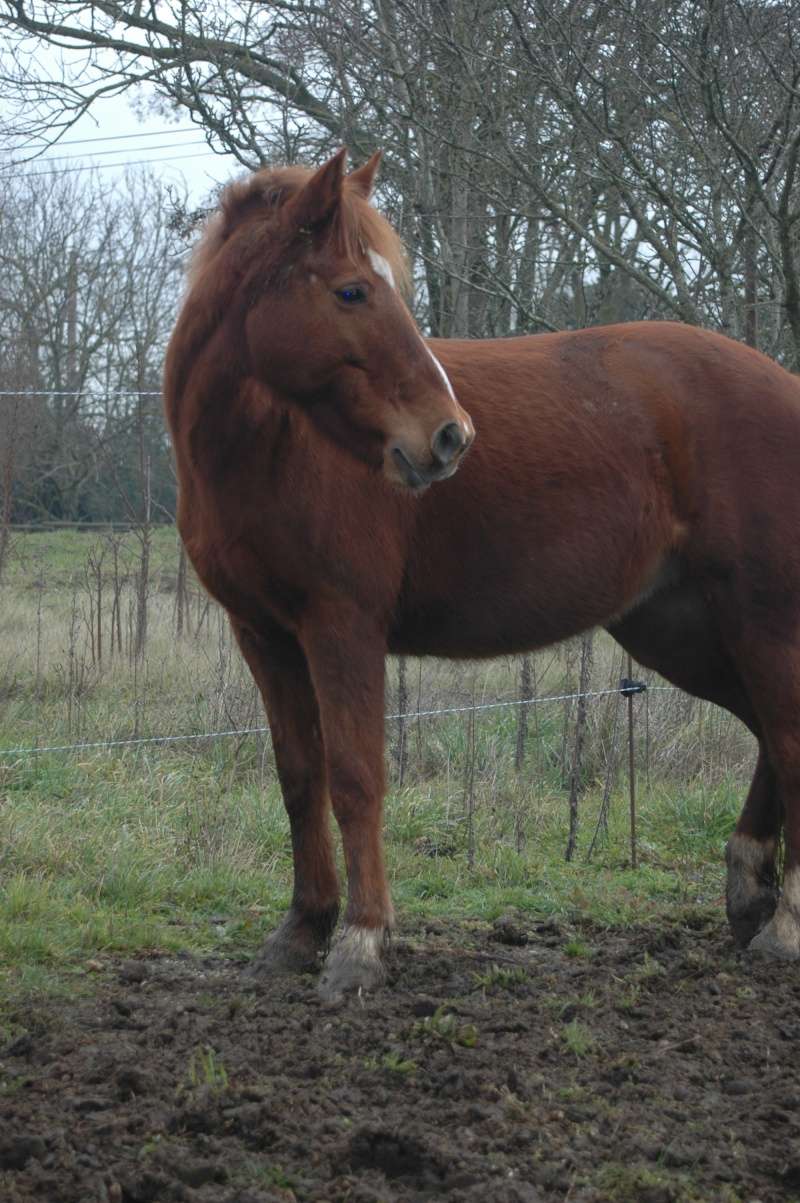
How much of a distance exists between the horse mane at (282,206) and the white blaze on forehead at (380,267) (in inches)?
0.7

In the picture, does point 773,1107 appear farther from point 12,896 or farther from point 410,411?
point 12,896

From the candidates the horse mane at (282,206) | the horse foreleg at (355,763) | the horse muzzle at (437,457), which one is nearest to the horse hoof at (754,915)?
the horse foreleg at (355,763)

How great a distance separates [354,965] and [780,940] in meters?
1.54

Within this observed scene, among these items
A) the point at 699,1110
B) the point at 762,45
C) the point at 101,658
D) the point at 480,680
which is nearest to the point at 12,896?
the point at 699,1110

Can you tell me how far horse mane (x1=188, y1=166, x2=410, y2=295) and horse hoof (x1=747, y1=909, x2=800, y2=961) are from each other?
8.34 feet

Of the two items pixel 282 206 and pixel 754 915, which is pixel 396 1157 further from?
pixel 282 206

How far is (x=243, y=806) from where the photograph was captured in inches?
241

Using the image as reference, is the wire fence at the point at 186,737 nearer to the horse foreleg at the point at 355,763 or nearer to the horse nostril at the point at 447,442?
the horse foreleg at the point at 355,763

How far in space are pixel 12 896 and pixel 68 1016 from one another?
1159 mm

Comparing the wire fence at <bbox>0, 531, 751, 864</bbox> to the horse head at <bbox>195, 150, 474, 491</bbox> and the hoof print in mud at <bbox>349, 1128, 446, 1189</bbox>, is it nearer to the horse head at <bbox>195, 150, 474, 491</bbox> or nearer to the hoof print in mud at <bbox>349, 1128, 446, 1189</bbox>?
the horse head at <bbox>195, 150, 474, 491</bbox>

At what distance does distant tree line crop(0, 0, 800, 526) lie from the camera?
549 cm

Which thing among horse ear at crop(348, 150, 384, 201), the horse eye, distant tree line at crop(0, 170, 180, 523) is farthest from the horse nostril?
distant tree line at crop(0, 170, 180, 523)

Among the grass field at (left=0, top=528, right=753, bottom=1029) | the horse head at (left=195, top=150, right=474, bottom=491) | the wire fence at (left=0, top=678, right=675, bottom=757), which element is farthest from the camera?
the wire fence at (left=0, top=678, right=675, bottom=757)

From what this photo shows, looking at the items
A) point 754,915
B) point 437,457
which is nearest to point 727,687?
point 754,915
